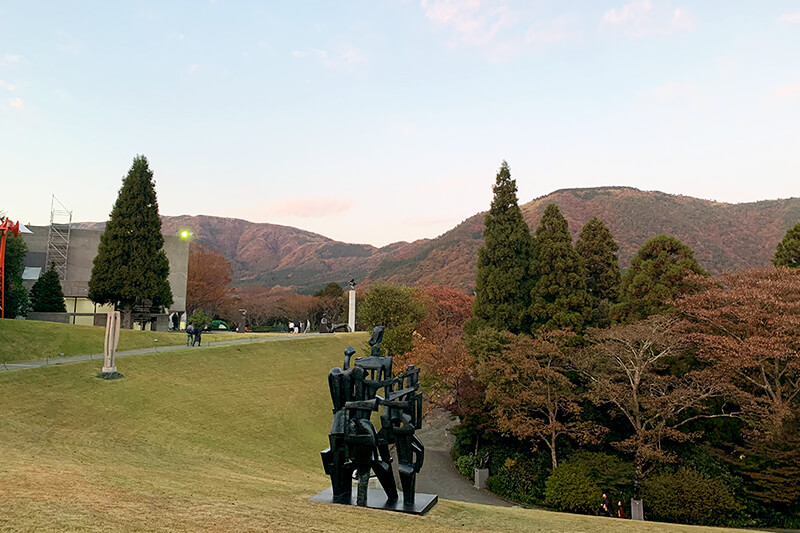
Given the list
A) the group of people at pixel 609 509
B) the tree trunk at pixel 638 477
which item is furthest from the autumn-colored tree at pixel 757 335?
the group of people at pixel 609 509

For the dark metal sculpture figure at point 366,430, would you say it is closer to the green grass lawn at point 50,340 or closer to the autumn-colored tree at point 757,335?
the autumn-colored tree at point 757,335

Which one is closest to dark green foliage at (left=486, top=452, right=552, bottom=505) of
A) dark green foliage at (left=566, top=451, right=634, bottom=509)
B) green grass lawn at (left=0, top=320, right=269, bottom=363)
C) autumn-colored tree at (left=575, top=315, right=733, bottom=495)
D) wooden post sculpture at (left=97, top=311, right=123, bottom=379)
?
dark green foliage at (left=566, top=451, right=634, bottom=509)

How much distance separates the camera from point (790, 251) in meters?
22.1

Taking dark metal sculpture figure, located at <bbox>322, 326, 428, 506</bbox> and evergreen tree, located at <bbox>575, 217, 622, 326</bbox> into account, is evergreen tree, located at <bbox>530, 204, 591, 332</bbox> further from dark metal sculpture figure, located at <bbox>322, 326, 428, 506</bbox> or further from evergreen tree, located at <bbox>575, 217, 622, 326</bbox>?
dark metal sculpture figure, located at <bbox>322, 326, 428, 506</bbox>

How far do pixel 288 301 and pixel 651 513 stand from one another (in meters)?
54.7

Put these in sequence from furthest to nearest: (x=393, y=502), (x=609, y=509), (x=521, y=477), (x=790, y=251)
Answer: (x=790, y=251) < (x=521, y=477) < (x=609, y=509) < (x=393, y=502)

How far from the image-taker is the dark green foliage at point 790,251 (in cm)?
2190

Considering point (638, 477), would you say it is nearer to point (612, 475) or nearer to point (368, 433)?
point (612, 475)

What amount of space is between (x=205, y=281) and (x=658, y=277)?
162ft

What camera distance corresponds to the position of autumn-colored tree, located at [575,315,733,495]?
661 inches

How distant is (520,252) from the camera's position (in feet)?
78.6

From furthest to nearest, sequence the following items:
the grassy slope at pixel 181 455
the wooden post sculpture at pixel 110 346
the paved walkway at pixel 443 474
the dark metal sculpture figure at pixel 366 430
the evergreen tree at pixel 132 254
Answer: the evergreen tree at pixel 132 254 < the paved walkway at pixel 443 474 < the wooden post sculpture at pixel 110 346 < the dark metal sculpture figure at pixel 366 430 < the grassy slope at pixel 181 455

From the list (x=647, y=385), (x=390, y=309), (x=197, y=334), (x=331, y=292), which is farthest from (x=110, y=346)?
(x=331, y=292)

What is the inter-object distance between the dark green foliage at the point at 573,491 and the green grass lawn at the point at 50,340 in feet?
64.5
